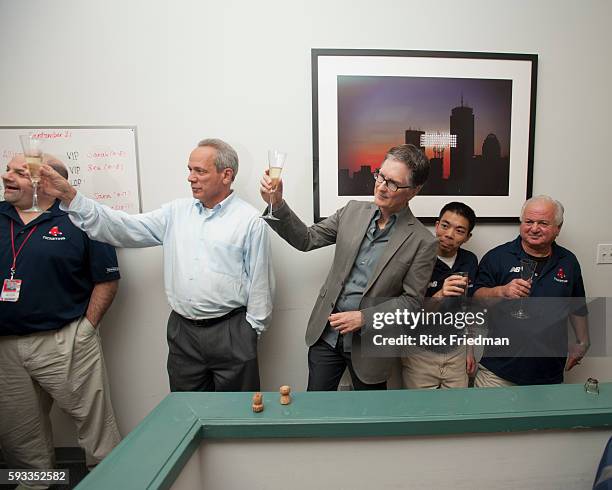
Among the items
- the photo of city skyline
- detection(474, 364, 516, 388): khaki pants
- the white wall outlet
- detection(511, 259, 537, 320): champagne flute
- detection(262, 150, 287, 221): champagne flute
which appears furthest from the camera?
the white wall outlet

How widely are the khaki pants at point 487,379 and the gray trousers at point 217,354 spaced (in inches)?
46.9

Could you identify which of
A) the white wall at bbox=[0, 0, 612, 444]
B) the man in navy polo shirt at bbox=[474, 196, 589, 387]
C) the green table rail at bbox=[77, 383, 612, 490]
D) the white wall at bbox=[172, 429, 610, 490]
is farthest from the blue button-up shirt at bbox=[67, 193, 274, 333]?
the man in navy polo shirt at bbox=[474, 196, 589, 387]

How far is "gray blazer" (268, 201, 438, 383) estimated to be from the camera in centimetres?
157

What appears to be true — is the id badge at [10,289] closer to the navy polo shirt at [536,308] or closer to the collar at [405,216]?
the collar at [405,216]

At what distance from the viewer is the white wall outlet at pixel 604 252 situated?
2.29 m

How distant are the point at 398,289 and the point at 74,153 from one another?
193 centimetres

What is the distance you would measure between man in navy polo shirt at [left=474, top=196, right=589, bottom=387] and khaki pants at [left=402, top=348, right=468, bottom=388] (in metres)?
0.14

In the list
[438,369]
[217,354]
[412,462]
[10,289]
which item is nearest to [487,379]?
[438,369]

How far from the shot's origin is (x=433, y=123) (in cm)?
213

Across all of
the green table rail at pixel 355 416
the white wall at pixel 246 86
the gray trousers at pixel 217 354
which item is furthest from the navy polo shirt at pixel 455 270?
the gray trousers at pixel 217 354

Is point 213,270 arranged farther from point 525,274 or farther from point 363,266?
point 525,274

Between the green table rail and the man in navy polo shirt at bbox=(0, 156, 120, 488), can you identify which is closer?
the green table rail

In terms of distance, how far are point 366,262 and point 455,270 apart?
573mm

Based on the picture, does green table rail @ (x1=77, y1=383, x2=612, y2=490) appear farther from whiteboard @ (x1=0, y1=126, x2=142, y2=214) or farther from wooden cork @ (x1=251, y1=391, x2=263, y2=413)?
whiteboard @ (x1=0, y1=126, x2=142, y2=214)
